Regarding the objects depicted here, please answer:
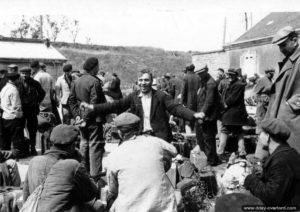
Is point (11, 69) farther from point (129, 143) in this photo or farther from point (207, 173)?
point (129, 143)

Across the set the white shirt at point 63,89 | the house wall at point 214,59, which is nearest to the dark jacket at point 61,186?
the white shirt at point 63,89

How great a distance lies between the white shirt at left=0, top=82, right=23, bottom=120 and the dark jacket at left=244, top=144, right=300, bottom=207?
5880 millimetres

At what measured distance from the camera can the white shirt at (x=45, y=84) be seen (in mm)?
9703

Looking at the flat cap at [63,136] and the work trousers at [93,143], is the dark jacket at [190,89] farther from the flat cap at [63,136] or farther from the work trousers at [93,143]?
the flat cap at [63,136]

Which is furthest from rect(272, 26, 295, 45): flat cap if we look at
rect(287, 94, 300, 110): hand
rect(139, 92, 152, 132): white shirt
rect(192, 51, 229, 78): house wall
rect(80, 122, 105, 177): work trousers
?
rect(192, 51, 229, 78): house wall

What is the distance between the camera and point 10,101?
8008 mm

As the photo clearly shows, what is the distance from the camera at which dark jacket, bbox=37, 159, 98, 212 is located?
3484 millimetres

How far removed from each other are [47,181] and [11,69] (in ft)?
17.0

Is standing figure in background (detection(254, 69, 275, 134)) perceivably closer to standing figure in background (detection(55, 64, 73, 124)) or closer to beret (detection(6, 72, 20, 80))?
standing figure in background (detection(55, 64, 73, 124))

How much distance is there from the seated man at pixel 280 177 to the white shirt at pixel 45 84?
7.22m

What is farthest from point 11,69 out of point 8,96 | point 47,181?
point 47,181

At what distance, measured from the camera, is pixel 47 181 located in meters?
3.54

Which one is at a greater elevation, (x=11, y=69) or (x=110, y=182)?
(x=11, y=69)

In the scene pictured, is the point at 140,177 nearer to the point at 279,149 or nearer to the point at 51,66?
the point at 279,149
